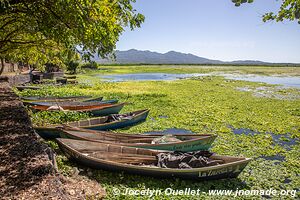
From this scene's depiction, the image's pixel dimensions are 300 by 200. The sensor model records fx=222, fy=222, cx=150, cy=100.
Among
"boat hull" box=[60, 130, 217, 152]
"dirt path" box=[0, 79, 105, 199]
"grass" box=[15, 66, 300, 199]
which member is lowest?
"grass" box=[15, 66, 300, 199]

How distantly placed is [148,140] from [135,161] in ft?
5.79

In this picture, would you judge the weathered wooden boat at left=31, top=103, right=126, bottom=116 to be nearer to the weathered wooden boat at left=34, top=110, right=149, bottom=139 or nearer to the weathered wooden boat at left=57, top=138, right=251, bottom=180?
the weathered wooden boat at left=34, top=110, right=149, bottom=139

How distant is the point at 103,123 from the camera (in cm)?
1263

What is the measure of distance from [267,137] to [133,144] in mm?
7596

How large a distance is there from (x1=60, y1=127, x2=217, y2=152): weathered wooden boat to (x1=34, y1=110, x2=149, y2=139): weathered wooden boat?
0.86 meters

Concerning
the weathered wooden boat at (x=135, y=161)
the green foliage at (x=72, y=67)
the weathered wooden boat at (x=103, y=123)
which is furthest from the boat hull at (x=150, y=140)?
the green foliage at (x=72, y=67)

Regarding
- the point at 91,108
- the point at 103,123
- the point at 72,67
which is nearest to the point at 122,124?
the point at 103,123

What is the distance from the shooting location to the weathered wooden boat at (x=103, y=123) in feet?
32.9

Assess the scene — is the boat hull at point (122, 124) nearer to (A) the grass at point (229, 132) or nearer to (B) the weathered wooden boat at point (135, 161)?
(A) the grass at point (229, 132)

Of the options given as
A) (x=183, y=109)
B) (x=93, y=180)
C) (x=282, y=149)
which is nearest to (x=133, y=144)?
(x=93, y=180)

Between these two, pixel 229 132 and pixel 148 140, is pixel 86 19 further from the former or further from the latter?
pixel 229 132

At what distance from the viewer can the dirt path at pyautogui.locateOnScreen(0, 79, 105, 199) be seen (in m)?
4.93

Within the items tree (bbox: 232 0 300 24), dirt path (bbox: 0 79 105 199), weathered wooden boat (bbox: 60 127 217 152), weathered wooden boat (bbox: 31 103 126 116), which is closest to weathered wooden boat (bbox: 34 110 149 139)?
weathered wooden boat (bbox: 60 127 217 152)

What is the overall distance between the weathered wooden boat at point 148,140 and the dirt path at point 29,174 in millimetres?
1663
